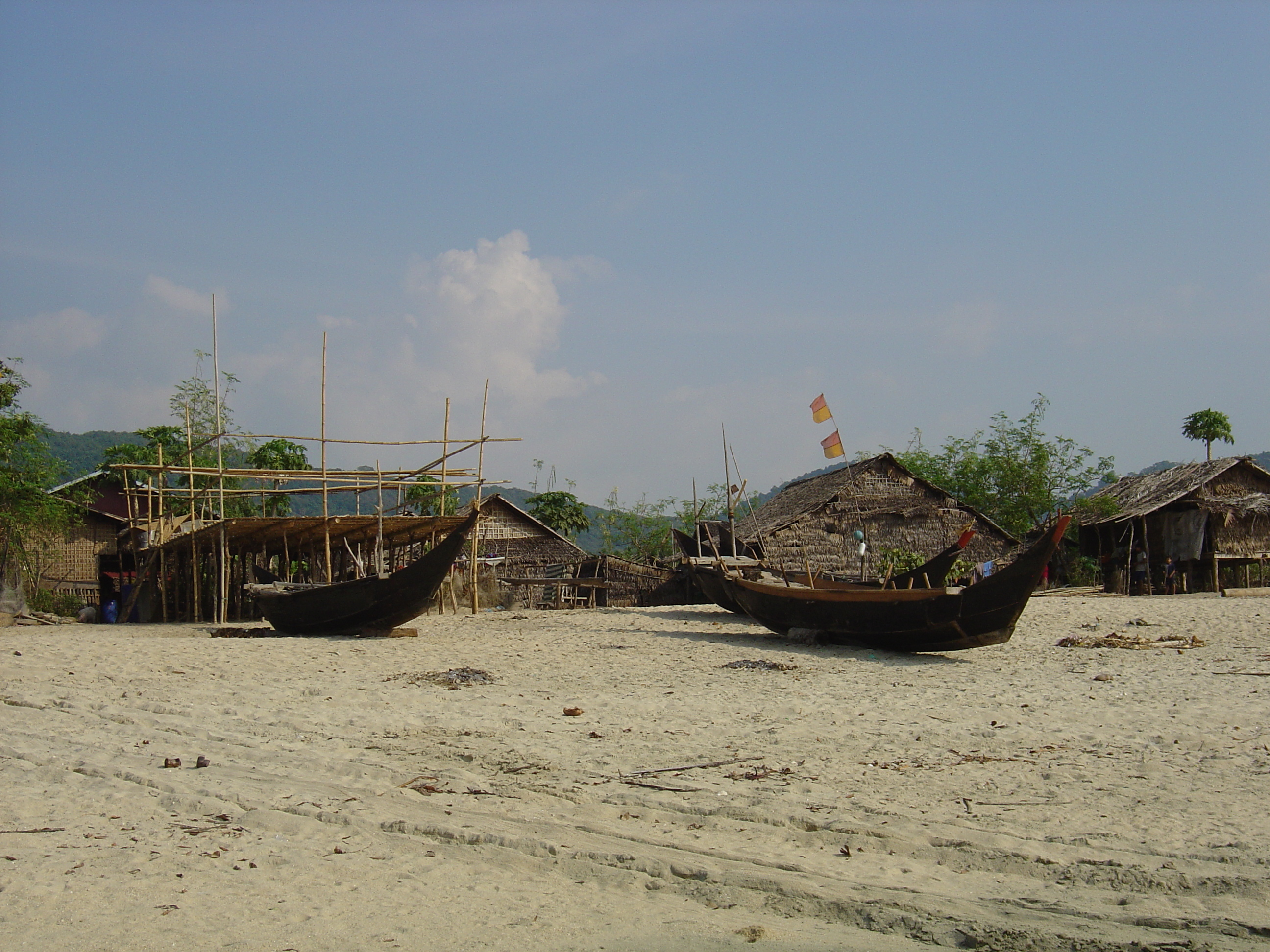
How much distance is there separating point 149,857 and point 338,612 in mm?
9422

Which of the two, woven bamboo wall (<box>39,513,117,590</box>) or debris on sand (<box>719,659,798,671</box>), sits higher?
woven bamboo wall (<box>39,513,117,590</box>)

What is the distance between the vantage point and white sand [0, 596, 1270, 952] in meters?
3.46

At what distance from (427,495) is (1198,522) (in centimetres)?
1895

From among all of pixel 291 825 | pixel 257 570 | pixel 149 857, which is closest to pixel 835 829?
pixel 291 825

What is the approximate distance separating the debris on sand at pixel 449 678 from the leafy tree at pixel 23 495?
11188 mm

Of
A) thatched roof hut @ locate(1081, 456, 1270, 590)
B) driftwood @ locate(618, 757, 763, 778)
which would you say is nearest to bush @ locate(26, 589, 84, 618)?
driftwood @ locate(618, 757, 763, 778)

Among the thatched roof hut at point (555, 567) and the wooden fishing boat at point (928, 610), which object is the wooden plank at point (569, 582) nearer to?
the thatched roof hut at point (555, 567)

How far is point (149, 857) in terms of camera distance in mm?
4066

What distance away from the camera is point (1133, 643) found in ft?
38.5

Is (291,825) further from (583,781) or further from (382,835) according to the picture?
(583,781)

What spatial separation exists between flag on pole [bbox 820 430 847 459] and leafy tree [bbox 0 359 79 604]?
1389 cm

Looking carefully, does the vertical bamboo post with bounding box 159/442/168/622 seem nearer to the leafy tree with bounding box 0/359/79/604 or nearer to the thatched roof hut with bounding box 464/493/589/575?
the leafy tree with bounding box 0/359/79/604

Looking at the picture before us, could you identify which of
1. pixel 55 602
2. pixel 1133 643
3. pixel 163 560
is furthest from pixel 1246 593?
pixel 55 602

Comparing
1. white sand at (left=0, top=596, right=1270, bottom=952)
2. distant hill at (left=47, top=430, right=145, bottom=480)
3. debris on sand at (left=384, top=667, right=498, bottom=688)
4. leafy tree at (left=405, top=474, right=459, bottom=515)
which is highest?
distant hill at (left=47, top=430, right=145, bottom=480)
